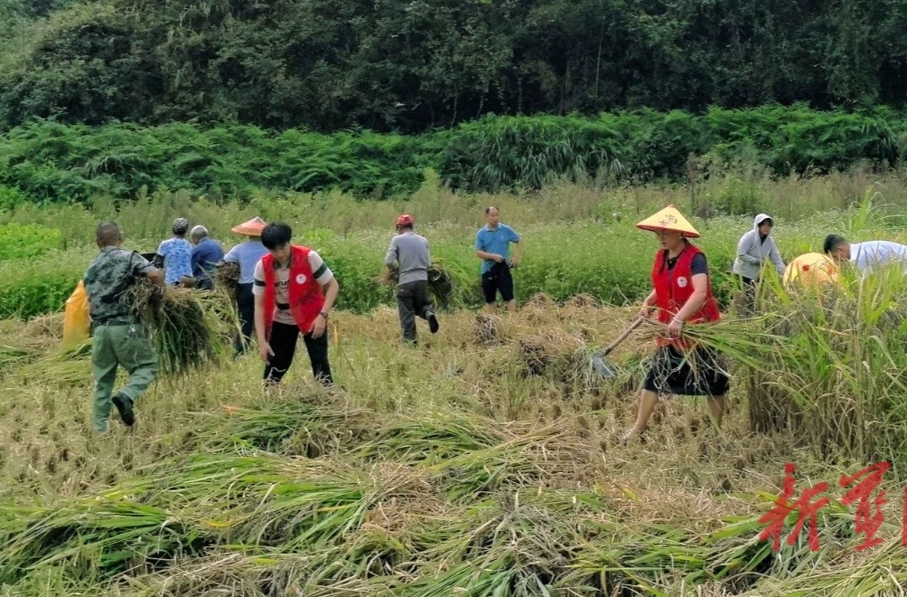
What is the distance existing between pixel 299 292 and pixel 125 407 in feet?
4.43

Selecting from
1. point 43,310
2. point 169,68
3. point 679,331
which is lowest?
point 43,310

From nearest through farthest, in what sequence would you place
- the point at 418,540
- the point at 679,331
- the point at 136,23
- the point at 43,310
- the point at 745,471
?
1. the point at 418,540
2. the point at 745,471
3. the point at 679,331
4. the point at 43,310
5. the point at 136,23

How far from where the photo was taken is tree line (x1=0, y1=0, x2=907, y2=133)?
2833 cm

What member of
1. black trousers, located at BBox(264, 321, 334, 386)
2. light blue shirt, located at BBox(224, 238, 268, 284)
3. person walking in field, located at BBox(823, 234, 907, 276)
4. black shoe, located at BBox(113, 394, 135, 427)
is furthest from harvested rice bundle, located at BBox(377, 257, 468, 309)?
person walking in field, located at BBox(823, 234, 907, 276)

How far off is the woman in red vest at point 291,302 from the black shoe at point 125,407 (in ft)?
3.00

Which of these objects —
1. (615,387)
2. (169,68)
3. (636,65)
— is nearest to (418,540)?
(615,387)

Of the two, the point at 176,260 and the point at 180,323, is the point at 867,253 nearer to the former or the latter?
the point at 180,323

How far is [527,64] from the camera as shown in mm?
30953

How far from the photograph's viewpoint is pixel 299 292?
24.1 feet

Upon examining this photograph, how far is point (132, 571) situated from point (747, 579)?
8.87 feet

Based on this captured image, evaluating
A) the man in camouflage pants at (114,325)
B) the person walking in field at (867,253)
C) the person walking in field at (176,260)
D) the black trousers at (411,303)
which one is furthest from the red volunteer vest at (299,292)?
the person walking in field at (867,253)

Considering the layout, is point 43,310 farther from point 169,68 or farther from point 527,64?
point 527,64

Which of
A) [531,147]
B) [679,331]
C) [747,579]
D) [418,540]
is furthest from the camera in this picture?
[531,147]

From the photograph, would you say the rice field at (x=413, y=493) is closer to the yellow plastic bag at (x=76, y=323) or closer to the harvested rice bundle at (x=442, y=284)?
the yellow plastic bag at (x=76, y=323)
